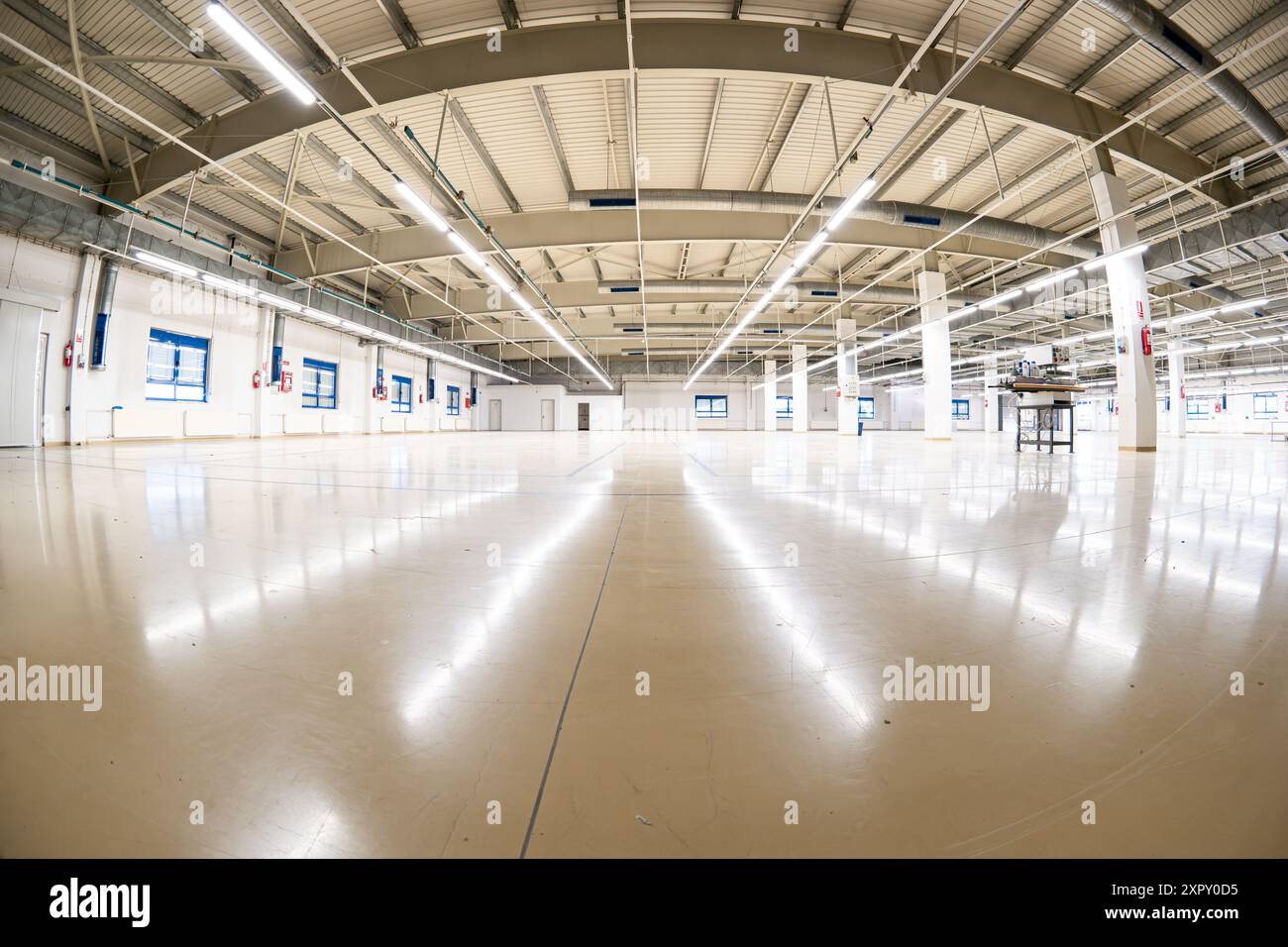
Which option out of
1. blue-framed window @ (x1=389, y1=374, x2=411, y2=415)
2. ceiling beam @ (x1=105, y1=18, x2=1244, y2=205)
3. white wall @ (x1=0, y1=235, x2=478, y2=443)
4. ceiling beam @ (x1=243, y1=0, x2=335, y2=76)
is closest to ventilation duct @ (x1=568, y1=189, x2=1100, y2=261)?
ceiling beam @ (x1=105, y1=18, x2=1244, y2=205)

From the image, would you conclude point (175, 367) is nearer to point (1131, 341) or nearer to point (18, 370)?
point (18, 370)

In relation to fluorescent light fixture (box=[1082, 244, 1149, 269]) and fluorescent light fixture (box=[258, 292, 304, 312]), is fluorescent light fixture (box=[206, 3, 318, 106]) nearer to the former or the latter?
fluorescent light fixture (box=[258, 292, 304, 312])

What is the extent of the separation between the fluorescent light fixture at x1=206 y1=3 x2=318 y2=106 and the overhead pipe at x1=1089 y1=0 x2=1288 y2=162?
8.31 metres

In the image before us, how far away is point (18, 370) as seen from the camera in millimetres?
8492

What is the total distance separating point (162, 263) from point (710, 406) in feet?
96.6

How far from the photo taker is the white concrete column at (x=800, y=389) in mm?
24906

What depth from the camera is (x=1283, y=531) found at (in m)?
2.83

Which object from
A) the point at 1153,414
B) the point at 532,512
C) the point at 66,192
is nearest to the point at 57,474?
the point at 532,512

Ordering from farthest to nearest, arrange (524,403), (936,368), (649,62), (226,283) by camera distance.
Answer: (524,403)
(936,368)
(226,283)
(649,62)

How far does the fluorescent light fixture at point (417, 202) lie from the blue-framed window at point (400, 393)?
55.0ft

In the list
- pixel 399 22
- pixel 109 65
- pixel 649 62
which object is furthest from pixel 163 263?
pixel 649 62

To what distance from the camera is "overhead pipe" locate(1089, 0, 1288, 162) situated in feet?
17.6
